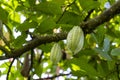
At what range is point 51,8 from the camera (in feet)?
4.44

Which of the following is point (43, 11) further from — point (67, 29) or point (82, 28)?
point (82, 28)

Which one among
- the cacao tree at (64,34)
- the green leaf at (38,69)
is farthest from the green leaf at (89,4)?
the green leaf at (38,69)

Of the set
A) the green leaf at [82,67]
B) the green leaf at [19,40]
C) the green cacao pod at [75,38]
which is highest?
the green leaf at [19,40]

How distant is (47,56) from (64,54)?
0.35 m

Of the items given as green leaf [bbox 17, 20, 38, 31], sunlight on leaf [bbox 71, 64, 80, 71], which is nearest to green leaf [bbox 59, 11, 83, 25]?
green leaf [bbox 17, 20, 38, 31]

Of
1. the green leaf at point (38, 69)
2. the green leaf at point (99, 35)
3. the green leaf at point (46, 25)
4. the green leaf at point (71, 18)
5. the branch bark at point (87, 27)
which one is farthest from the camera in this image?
the green leaf at point (38, 69)

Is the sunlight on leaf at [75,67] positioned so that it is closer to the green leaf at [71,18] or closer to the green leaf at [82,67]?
the green leaf at [82,67]

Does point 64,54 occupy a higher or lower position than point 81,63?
higher

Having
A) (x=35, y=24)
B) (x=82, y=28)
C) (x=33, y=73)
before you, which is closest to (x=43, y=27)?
(x=35, y=24)

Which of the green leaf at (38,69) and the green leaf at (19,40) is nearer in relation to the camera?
the green leaf at (19,40)

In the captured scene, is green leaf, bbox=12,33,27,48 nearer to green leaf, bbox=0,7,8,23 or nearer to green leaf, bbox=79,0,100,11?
green leaf, bbox=0,7,8,23

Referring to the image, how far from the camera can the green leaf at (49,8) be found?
1332 millimetres

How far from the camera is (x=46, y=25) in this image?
1.31 meters

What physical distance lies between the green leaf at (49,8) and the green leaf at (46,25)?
2.8 inches
